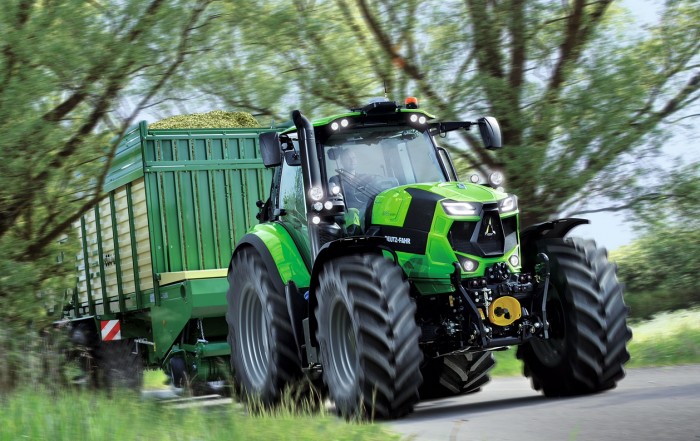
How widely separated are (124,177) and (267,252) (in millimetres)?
3858

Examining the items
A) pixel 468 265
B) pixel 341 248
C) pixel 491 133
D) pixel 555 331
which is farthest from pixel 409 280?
pixel 491 133

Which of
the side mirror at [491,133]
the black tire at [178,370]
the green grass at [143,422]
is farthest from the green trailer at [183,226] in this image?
the side mirror at [491,133]

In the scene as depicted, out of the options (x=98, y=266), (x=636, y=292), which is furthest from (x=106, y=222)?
(x=636, y=292)

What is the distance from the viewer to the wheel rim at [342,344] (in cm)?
783

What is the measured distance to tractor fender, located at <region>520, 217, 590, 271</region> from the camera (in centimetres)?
827

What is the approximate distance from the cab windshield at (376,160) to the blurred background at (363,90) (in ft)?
4.22

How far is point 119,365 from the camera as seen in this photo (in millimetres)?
13680

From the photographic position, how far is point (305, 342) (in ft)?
27.8

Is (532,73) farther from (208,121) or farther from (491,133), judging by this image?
(491,133)

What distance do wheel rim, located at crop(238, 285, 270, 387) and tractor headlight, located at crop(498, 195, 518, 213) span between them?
2.50 m

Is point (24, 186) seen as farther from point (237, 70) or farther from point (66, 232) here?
point (237, 70)

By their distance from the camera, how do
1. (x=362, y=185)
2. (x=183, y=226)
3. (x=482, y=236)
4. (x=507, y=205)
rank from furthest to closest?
(x=183, y=226), (x=362, y=185), (x=507, y=205), (x=482, y=236)

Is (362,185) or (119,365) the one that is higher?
(362,185)

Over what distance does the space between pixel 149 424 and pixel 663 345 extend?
22.0ft
